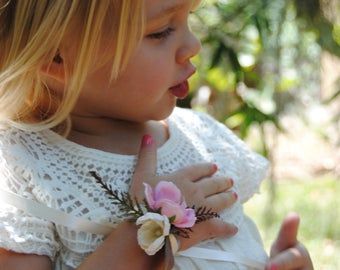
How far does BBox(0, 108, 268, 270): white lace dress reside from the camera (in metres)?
1.11

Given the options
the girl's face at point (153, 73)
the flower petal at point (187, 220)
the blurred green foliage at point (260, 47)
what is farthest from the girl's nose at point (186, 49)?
the blurred green foliage at point (260, 47)

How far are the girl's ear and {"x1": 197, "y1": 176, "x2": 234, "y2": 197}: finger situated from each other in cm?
28

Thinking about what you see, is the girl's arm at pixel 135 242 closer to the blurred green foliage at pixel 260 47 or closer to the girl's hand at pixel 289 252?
the girl's hand at pixel 289 252

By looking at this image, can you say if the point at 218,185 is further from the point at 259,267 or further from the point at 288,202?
the point at 288,202

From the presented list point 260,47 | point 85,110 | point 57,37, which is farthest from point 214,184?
point 260,47

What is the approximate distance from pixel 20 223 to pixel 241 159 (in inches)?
18.9

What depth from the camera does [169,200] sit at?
111 centimetres

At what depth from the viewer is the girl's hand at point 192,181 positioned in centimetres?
119

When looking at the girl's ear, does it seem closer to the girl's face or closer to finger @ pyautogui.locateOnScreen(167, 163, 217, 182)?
the girl's face

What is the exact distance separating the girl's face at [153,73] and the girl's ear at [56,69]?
4 centimetres

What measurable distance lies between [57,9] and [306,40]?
47.4 inches

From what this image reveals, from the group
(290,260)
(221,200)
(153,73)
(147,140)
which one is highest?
(153,73)

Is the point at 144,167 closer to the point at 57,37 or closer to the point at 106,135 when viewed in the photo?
the point at 106,135

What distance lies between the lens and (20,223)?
111 cm
